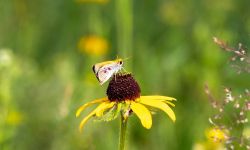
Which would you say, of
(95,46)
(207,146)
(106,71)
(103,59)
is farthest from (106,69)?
(103,59)

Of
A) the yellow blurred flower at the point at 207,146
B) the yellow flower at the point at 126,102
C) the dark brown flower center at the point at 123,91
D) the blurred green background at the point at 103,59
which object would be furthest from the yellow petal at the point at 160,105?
the yellow blurred flower at the point at 207,146

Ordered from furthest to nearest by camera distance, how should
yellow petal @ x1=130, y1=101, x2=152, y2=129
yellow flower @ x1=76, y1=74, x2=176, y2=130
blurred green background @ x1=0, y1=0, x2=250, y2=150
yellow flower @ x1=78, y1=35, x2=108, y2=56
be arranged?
yellow flower @ x1=78, y1=35, x2=108, y2=56
blurred green background @ x1=0, y1=0, x2=250, y2=150
yellow flower @ x1=76, y1=74, x2=176, y2=130
yellow petal @ x1=130, y1=101, x2=152, y2=129

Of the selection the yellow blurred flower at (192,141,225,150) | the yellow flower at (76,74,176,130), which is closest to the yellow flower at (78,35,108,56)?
the yellow blurred flower at (192,141,225,150)

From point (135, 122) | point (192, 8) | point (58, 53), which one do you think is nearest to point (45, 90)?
point (135, 122)

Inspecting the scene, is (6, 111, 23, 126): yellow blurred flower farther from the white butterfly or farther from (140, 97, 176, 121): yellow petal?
(140, 97, 176, 121): yellow petal

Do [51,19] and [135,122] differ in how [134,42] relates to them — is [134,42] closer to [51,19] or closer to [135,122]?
[51,19]

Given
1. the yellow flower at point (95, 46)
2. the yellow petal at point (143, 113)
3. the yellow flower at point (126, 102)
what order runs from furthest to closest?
1. the yellow flower at point (95, 46)
2. the yellow flower at point (126, 102)
3. the yellow petal at point (143, 113)

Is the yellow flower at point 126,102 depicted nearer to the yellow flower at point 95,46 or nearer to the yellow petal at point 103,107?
the yellow petal at point 103,107
